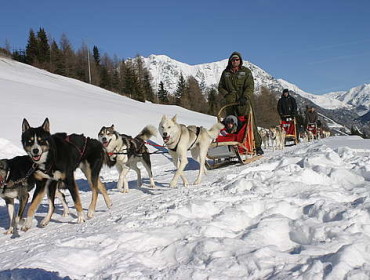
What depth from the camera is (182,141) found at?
5711 millimetres

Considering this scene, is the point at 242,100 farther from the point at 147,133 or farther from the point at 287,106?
the point at 287,106

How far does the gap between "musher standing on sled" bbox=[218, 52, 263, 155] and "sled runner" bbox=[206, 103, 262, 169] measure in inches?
8.4

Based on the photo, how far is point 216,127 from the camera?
6.55 m

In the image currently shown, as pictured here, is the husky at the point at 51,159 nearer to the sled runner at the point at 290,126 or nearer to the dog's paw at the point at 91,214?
the dog's paw at the point at 91,214

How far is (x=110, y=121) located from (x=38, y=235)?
13.7m

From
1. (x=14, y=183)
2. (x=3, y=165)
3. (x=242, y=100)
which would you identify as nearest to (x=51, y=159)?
(x=14, y=183)

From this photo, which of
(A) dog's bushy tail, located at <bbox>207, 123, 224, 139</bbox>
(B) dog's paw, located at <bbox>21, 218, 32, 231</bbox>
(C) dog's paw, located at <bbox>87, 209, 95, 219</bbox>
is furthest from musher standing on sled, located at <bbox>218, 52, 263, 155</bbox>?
(B) dog's paw, located at <bbox>21, 218, 32, 231</bbox>

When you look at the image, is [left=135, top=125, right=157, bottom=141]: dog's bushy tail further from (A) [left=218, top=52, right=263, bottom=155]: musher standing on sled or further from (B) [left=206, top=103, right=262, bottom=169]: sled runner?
(A) [left=218, top=52, right=263, bottom=155]: musher standing on sled

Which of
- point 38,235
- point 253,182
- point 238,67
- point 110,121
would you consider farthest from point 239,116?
point 110,121

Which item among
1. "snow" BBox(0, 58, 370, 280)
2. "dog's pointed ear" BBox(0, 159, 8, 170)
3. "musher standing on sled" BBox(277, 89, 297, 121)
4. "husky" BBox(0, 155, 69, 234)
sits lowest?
"snow" BBox(0, 58, 370, 280)

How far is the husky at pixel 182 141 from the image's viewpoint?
5555mm

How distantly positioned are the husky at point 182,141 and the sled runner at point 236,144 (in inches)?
34.7

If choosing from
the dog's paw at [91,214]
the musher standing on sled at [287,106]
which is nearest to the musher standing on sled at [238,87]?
the dog's paw at [91,214]

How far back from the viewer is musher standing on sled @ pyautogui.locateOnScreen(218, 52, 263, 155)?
7.62 metres
